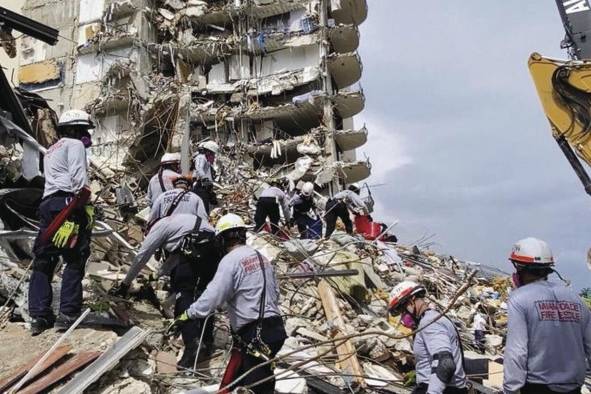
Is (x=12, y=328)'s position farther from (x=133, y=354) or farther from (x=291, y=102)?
(x=291, y=102)

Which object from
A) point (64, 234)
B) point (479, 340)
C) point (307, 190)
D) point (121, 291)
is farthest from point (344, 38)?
point (64, 234)

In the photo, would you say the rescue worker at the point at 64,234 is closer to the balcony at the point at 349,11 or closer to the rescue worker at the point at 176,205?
the rescue worker at the point at 176,205

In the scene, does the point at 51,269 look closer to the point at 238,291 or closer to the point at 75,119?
the point at 75,119

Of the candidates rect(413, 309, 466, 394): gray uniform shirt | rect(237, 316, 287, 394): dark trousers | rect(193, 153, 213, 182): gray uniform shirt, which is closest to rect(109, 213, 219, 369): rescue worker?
rect(237, 316, 287, 394): dark trousers

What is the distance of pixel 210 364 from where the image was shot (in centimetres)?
467

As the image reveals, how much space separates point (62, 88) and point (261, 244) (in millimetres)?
26489

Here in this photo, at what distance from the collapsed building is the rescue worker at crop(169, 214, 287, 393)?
211 mm

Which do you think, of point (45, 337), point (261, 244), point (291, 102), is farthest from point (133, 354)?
point (291, 102)

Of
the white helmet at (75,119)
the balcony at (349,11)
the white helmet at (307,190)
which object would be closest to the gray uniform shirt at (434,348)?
the white helmet at (75,119)

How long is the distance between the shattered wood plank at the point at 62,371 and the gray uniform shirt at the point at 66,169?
127 cm

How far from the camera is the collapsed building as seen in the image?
4062mm

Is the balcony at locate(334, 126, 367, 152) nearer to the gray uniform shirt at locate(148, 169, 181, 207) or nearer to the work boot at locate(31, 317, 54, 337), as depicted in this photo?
the gray uniform shirt at locate(148, 169, 181, 207)

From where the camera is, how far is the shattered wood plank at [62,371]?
10.3ft

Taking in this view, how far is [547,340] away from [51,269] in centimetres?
340
